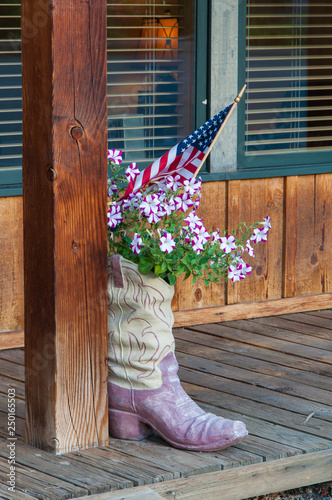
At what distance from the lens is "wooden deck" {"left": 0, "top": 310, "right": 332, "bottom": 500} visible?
2490 mm

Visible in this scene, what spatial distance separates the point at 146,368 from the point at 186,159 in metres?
0.70

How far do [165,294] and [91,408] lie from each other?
435 mm

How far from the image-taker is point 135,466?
2.59 m

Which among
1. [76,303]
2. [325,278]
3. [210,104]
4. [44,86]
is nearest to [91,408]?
[76,303]

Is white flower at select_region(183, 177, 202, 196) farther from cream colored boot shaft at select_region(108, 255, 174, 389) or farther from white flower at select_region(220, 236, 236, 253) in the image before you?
cream colored boot shaft at select_region(108, 255, 174, 389)

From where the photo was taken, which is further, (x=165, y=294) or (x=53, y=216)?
(x=165, y=294)

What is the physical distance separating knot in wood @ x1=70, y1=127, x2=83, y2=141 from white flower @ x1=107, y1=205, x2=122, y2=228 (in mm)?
324

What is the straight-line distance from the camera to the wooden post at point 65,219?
2.52m

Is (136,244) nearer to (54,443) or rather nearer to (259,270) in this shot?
(54,443)

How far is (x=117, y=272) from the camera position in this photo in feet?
9.04

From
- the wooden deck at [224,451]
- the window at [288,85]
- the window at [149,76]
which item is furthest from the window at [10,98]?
the window at [288,85]

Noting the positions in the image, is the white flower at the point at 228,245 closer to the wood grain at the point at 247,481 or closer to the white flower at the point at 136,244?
the white flower at the point at 136,244

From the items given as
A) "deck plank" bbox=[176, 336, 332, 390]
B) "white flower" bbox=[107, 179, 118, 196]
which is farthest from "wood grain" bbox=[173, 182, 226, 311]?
"white flower" bbox=[107, 179, 118, 196]

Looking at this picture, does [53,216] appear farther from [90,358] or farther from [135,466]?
[135,466]
